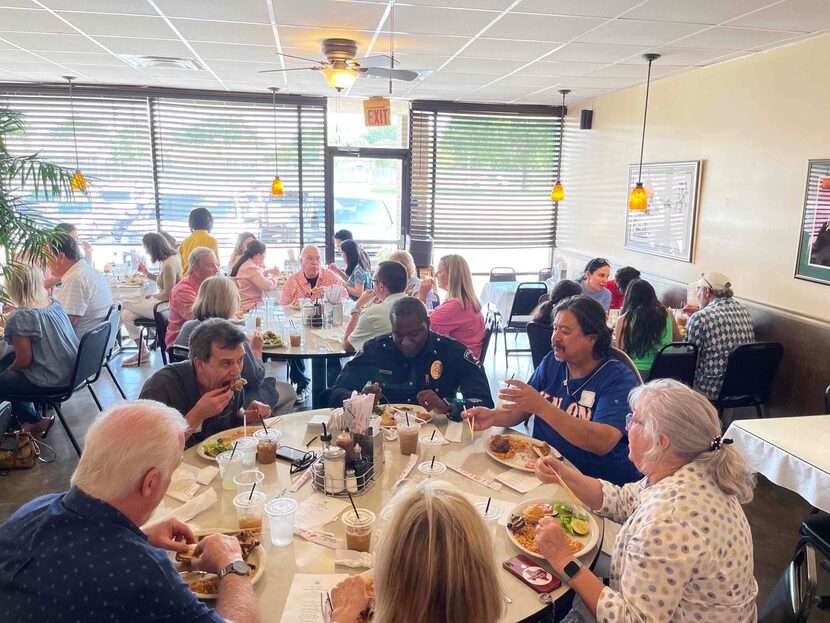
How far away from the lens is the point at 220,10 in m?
3.83

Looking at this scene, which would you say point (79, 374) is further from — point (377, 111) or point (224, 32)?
point (377, 111)

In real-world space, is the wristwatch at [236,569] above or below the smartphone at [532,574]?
above

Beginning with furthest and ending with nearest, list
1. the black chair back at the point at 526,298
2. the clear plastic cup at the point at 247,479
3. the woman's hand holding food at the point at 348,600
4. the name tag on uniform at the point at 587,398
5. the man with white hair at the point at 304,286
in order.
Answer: the black chair back at the point at 526,298, the man with white hair at the point at 304,286, the name tag on uniform at the point at 587,398, the clear plastic cup at the point at 247,479, the woman's hand holding food at the point at 348,600

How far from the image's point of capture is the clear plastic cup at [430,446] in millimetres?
2238

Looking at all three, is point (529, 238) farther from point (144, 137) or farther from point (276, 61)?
point (144, 137)

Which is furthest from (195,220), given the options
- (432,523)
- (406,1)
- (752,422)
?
(432,523)

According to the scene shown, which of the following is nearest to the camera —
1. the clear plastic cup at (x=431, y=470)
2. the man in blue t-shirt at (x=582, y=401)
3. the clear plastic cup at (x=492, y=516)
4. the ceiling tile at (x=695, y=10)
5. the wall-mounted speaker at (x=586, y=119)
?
the clear plastic cup at (x=492, y=516)

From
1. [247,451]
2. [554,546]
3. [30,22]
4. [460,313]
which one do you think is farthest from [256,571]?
[30,22]

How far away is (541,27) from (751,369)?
110 inches

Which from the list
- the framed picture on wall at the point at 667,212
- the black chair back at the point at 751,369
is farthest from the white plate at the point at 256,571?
the framed picture on wall at the point at 667,212

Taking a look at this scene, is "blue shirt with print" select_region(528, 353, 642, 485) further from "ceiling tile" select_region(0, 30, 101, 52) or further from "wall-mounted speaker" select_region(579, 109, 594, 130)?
"wall-mounted speaker" select_region(579, 109, 594, 130)

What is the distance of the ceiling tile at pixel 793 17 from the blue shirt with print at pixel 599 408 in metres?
2.74

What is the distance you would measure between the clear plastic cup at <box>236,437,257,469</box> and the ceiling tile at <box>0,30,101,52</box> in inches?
169

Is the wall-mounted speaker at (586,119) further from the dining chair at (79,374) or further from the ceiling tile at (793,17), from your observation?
the dining chair at (79,374)
